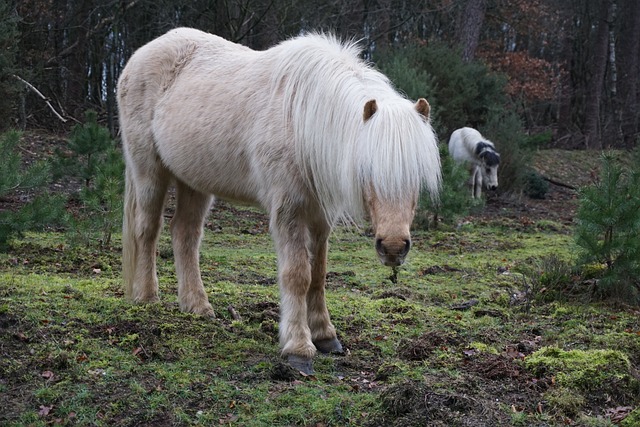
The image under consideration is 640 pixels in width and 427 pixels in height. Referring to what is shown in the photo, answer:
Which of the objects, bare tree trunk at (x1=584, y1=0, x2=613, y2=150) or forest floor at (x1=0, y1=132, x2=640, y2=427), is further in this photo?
bare tree trunk at (x1=584, y1=0, x2=613, y2=150)

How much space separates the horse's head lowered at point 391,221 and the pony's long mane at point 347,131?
3 centimetres

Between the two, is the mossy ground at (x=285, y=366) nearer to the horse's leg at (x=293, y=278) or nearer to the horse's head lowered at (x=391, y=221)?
the horse's leg at (x=293, y=278)

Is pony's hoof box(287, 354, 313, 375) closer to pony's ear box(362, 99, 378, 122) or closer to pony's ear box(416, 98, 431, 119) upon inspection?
pony's ear box(362, 99, 378, 122)

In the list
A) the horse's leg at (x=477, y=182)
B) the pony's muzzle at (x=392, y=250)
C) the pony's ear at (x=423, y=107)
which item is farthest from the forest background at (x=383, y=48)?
the pony's muzzle at (x=392, y=250)

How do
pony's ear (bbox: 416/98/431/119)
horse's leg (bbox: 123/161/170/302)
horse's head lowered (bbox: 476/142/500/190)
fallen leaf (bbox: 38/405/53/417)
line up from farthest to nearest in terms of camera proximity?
horse's head lowered (bbox: 476/142/500/190) → horse's leg (bbox: 123/161/170/302) → pony's ear (bbox: 416/98/431/119) → fallen leaf (bbox: 38/405/53/417)

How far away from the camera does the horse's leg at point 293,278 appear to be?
422 centimetres

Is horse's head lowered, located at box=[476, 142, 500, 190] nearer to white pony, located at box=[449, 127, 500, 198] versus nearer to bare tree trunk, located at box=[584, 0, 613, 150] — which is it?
white pony, located at box=[449, 127, 500, 198]

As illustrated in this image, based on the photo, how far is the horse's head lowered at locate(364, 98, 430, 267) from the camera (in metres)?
3.63

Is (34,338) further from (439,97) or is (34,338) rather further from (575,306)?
(439,97)

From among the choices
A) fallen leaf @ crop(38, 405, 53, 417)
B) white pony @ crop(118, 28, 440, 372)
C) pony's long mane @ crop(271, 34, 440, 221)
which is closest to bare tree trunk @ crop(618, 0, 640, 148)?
white pony @ crop(118, 28, 440, 372)

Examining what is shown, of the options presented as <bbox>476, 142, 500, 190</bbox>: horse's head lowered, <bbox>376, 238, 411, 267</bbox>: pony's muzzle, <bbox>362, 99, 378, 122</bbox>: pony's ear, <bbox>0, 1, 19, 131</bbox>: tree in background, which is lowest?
<bbox>376, 238, 411, 267</bbox>: pony's muzzle

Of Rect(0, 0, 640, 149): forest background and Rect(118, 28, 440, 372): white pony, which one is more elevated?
Rect(0, 0, 640, 149): forest background

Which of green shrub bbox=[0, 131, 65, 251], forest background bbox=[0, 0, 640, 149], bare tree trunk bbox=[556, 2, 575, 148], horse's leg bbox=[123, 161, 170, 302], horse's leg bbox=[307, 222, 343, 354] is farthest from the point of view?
bare tree trunk bbox=[556, 2, 575, 148]

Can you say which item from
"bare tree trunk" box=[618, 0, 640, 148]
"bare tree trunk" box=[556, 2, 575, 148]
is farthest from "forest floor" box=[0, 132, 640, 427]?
"bare tree trunk" box=[556, 2, 575, 148]
